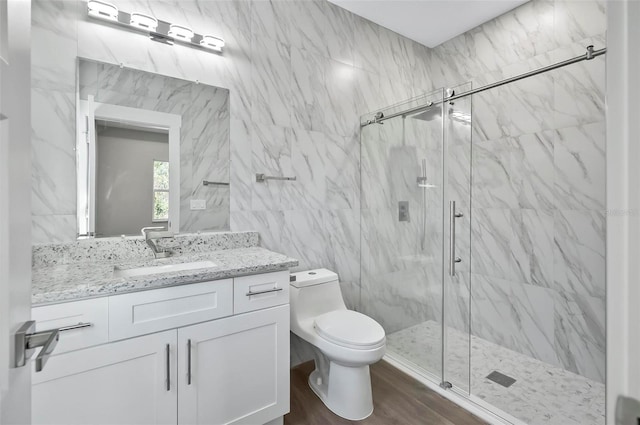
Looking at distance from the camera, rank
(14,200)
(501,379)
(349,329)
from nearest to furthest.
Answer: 1. (14,200)
2. (349,329)
3. (501,379)

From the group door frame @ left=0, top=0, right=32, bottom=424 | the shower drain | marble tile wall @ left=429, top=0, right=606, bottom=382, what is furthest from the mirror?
the shower drain

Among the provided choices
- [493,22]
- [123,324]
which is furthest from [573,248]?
[123,324]

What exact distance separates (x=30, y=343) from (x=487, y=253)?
2837mm

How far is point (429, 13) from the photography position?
2486 millimetres

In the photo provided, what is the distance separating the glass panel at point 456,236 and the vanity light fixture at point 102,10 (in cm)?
199

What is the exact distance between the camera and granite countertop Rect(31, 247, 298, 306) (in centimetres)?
109

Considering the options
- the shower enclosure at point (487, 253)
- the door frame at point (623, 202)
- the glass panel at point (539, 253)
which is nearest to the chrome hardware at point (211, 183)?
the shower enclosure at point (487, 253)

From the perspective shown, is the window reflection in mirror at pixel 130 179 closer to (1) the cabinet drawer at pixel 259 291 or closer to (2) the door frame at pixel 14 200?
(1) the cabinet drawer at pixel 259 291

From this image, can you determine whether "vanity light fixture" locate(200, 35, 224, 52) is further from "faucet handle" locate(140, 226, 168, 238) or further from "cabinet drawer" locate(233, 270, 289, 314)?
"cabinet drawer" locate(233, 270, 289, 314)

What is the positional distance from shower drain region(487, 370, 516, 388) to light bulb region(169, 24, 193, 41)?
9.77 ft

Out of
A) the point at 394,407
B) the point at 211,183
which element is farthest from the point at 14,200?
the point at 394,407

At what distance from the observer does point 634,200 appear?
1.23ft

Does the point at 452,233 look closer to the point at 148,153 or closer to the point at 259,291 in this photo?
the point at 259,291

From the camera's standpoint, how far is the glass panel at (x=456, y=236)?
1918 mm
